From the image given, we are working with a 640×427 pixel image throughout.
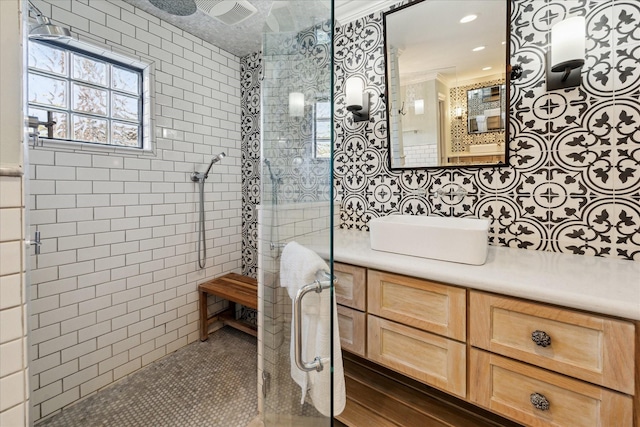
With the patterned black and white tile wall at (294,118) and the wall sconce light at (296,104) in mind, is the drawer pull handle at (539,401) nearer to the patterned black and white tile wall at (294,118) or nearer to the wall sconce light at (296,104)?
the patterned black and white tile wall at (294,118)

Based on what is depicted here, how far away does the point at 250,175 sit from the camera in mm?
2652

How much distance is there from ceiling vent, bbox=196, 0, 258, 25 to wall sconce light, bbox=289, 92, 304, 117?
1.15 m

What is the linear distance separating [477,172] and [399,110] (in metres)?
0.62

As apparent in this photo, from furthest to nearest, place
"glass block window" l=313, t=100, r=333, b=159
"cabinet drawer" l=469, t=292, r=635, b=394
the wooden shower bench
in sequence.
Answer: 1. the wooden shower bench
2. "glass block window" l=313, t=100, r=333, b=159
3. "cabinet drawer" l=469, t=292, r=635, b=394

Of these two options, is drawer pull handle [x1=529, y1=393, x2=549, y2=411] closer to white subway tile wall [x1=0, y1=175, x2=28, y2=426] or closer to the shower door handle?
the shower door handle

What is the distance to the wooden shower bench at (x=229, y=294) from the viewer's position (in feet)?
7.01

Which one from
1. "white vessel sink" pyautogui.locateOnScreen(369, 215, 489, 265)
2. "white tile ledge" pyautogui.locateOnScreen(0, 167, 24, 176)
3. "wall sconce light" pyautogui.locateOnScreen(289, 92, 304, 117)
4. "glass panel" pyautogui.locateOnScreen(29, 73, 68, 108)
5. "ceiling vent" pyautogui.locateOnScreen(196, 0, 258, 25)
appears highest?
"ceiling vent" pyautogui.locateOnScreen(196, 0, 258, 25)

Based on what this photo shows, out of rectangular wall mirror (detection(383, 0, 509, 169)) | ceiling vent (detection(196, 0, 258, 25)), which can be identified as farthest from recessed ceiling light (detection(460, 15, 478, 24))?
ceiling vent (detection(196, 0, 258, 25))

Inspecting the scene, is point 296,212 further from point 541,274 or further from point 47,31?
point 47,31

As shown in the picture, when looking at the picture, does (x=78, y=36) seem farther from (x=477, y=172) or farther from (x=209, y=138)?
(x=477, y=172)

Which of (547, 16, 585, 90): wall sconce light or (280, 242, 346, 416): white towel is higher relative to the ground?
(547, 16, 585, 90): wall sconce light

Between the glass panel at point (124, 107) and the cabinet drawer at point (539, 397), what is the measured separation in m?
2.53

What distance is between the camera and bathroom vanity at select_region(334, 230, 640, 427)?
0.76 m

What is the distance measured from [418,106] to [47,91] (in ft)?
7.42
